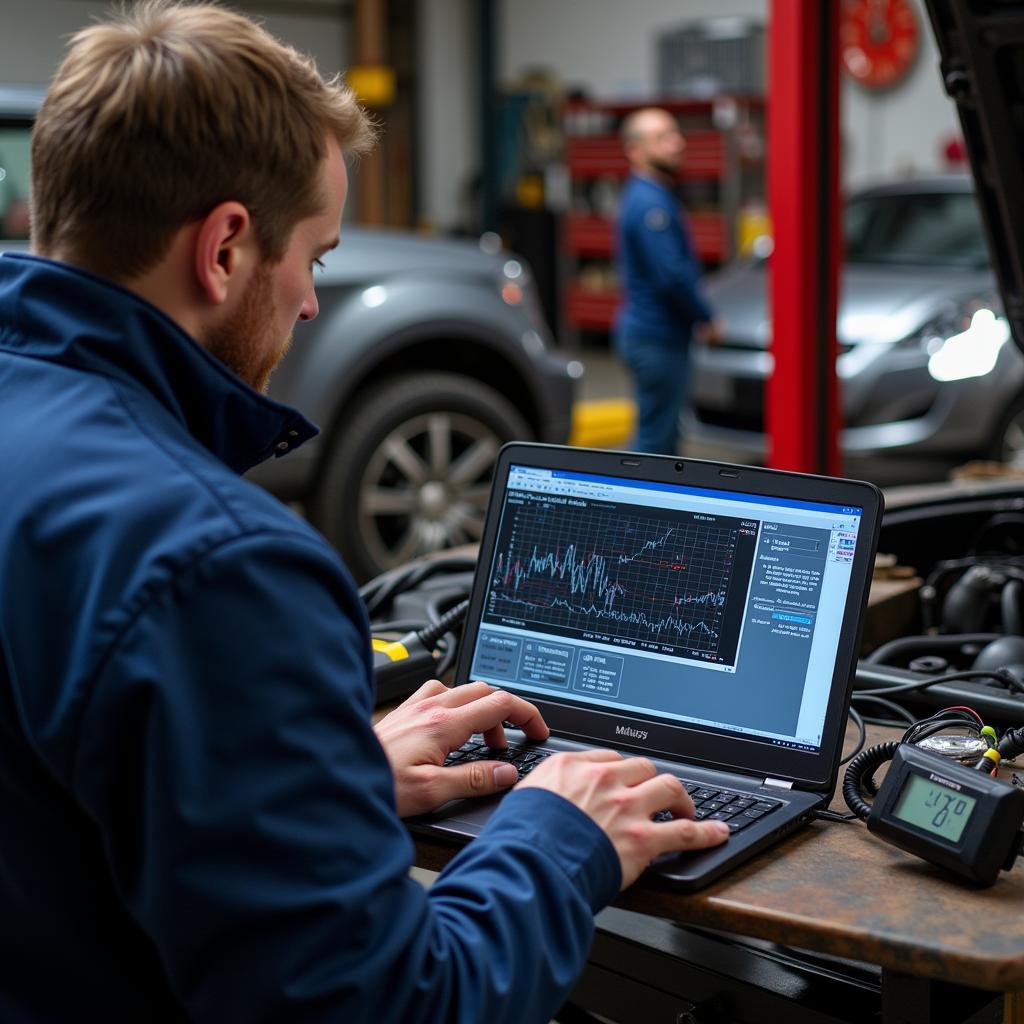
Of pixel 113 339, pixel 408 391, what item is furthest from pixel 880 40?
pixel 113 339

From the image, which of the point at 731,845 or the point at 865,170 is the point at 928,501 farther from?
the point at 865,170

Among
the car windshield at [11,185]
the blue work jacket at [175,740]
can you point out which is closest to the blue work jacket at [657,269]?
the car windshield at [11,185]

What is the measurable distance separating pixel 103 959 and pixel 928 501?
1.75 m

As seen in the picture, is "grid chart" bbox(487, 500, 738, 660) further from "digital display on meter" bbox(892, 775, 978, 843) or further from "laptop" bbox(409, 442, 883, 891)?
"digital display on meter" bbox(892, 775, 978, 843)

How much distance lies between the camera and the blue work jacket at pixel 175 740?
0.88 m

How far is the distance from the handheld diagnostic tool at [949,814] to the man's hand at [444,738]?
343 millimetres

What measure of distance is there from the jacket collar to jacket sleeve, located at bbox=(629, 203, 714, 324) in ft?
16.7

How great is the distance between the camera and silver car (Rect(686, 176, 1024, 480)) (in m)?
5.49

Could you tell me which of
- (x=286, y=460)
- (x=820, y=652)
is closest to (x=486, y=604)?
(x=820, y=652)

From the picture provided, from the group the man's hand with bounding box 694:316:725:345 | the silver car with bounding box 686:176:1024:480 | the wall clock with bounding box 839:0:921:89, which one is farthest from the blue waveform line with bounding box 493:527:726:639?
the wall clock with bounding box 839:0:921:89

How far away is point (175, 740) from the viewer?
0.88m

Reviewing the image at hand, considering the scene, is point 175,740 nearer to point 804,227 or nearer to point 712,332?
point 804,227

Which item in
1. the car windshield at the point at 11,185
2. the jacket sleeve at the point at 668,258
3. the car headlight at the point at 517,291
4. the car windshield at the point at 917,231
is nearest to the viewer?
the car windshield at the point at 11,185

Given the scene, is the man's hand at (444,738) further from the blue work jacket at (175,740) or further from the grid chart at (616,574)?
the blue work jacket at (175,740)
